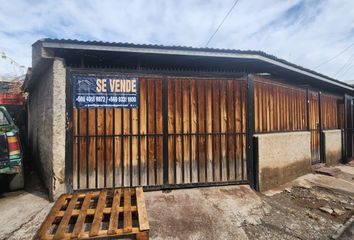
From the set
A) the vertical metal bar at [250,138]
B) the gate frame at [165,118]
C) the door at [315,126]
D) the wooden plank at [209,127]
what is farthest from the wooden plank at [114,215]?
the door at [315,126]

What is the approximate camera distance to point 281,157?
568cm

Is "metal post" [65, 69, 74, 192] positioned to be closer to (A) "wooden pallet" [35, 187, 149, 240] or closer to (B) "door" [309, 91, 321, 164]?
(A) "wooden pallet" [35, 187, 149, 240]

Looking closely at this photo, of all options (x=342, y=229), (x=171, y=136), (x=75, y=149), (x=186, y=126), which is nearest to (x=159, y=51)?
(x=186, y=126)

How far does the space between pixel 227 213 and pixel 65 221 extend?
284 centimetres

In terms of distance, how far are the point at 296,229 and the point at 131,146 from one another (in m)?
3.55

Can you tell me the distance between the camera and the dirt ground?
11.2 ft

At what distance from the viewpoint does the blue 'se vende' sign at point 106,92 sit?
4.33m

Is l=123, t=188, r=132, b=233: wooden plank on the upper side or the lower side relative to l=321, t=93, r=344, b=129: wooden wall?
lower

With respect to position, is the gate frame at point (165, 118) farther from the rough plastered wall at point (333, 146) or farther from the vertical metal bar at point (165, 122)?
the rough plastered wall at point (333, 146)

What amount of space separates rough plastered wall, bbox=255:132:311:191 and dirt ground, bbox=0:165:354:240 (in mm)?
389

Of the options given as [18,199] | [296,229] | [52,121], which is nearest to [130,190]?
[52,121]

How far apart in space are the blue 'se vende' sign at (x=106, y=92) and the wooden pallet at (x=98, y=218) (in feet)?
6.05

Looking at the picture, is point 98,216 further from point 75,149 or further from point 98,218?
point 75,149

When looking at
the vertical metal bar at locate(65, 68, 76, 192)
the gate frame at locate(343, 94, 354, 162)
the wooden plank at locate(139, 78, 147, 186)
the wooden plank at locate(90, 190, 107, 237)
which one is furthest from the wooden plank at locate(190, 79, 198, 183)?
the gate frame at locate(343, 94, 354, 162)
